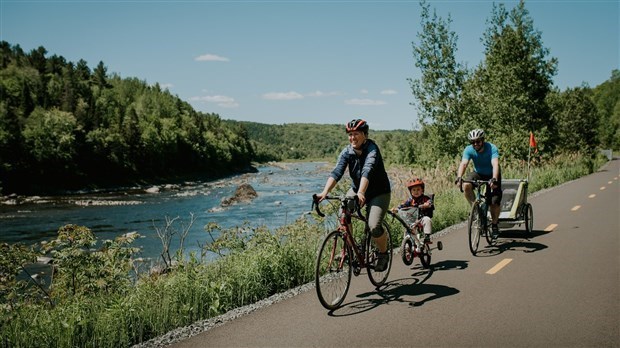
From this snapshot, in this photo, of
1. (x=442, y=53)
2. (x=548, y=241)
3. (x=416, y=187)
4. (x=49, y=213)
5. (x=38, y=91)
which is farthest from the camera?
(x=38, y=91)

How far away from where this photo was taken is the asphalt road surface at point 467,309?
425 centimetres

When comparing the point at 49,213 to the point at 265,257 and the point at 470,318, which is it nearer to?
the point at 265,257

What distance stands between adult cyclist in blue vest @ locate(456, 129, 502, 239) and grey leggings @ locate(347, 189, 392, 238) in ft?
9.12

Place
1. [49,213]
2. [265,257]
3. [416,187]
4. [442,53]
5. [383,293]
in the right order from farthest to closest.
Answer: [49,213] < [442,53] < [416,187] < [265,257] < [383,293]

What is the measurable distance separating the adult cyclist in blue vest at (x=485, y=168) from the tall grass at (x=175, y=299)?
9.26ft

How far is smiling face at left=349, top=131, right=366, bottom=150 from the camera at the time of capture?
5398 millimetres

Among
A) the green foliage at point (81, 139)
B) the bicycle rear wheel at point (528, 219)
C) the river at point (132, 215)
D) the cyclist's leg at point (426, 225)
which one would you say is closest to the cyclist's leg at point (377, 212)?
the cyclist's leg at point (426, 225)

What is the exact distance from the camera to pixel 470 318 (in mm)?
4750

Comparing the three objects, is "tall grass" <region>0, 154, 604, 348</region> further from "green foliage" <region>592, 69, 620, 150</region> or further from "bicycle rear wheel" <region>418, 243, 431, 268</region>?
"green foliage" <region>592, 69, 620, 150</region>

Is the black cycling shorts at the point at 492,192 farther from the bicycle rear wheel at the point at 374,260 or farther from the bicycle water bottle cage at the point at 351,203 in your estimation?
the bicycle water bottle cage at the point at 351,203

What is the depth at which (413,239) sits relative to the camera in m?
6.79

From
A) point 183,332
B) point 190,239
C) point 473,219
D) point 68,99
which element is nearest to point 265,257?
point 183,332

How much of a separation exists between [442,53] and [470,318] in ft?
52.9

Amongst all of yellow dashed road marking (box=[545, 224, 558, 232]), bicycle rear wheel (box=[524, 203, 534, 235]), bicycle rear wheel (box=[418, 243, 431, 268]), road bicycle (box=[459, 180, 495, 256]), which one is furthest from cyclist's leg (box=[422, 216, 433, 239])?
yellow dashed road marking (box=[545, 224, 558, 232])
